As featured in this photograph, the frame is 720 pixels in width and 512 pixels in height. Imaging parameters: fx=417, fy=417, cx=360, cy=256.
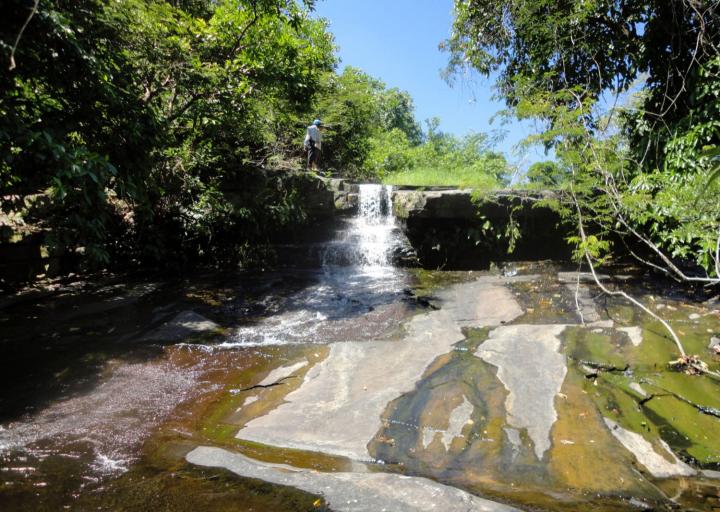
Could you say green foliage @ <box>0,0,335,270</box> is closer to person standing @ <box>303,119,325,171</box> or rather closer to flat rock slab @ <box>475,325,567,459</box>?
person standing @ <box>303,119,325,171</box>

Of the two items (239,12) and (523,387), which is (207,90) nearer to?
(239,12)

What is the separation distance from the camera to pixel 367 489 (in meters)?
2.36

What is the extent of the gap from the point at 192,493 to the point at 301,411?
1.24 meters

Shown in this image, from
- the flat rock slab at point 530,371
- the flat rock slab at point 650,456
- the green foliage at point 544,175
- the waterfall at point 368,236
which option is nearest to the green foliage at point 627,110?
the green foliage at point 544,175

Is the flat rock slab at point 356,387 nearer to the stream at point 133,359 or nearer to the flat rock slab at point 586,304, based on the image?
the stream at point 133,359

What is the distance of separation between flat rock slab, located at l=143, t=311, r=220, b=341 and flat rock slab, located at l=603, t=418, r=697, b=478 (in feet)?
15.6

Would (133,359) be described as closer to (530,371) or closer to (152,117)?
(152,117)

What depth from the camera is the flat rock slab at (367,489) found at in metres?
2.21

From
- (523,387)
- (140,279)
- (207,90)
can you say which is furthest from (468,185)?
(140,279)

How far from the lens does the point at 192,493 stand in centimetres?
239

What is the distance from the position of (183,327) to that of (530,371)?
14.4 ft

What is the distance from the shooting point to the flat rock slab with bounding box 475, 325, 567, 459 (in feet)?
10.7

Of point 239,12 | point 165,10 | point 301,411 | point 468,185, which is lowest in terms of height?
point 301,411

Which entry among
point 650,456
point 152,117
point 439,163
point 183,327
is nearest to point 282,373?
point 183,327
